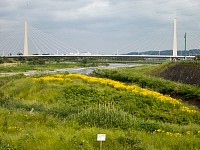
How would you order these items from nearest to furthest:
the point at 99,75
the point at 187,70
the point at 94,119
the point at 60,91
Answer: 1. the point at 94,119
2. the point at 60,91
3. the point at 187,70
4. the point at 99,75

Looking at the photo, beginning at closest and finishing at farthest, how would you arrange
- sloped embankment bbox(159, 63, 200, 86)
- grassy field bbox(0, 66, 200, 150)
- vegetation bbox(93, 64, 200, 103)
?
grassy field bbox(0, 66, 200, 150)
vegetation bbox(93, 64, 200, 103)
sloped embankment bbox(159, 63, 200, 86)

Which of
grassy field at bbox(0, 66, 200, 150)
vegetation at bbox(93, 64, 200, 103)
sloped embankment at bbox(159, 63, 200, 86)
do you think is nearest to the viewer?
grassy field at bbox(0, 66, 200, 150)

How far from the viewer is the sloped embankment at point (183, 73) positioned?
90.8 feet

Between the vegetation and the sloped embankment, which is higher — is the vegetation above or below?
below

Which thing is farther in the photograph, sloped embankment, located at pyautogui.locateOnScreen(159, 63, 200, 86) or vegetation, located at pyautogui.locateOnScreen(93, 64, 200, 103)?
sloped embankment, located at pyautogui.locateOnScreen(159, 63, 200, 86)

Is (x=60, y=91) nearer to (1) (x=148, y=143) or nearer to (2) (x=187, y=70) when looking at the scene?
(1) (x=148, y=143)

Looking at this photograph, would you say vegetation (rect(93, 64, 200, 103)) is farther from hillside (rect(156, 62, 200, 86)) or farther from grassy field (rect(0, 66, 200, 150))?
grassy field (rect(0, 66, 200, 150))

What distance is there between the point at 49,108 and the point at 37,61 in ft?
243

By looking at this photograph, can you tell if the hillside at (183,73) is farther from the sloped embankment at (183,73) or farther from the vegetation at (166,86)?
the vegetation at (166,86)

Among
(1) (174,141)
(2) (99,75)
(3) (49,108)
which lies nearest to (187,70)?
(2) (99,75)

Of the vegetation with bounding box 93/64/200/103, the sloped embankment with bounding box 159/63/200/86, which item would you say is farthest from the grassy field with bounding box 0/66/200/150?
the sloped embankment with bounding box 159/63/200/86

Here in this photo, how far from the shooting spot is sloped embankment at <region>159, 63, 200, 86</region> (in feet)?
90.8

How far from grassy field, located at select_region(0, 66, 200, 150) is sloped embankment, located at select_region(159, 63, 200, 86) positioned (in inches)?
333

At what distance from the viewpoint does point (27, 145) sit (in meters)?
7.82
